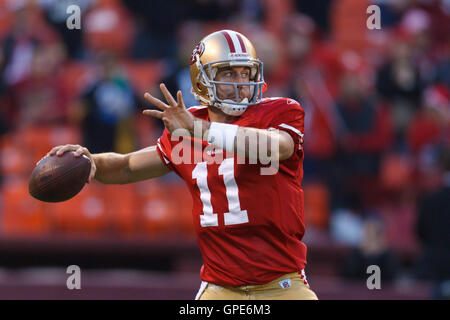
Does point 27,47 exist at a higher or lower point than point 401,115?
higher

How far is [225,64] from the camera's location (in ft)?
13.1

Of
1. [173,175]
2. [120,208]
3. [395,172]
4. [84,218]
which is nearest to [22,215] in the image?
[84,218]

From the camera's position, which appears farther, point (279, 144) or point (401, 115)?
point (401, 115)

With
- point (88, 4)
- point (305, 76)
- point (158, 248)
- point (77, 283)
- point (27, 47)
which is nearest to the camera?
point (77, 283)

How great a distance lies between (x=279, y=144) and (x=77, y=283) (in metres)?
3.51

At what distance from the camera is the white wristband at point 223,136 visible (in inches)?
142

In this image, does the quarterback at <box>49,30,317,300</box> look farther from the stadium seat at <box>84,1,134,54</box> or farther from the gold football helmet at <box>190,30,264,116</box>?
the stadium seat at <box>84,1,134,54</box>

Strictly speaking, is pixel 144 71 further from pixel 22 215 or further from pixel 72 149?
pixel 72 149

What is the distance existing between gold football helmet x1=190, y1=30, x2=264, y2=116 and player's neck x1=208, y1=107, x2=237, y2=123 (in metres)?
0.05

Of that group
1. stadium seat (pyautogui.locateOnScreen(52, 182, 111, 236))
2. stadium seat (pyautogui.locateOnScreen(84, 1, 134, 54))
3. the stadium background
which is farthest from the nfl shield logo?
stadium seat (pyautogui.locateOnScreen(84, 1, 134, 54))

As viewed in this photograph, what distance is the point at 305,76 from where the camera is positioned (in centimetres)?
815

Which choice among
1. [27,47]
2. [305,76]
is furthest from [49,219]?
[305,76]
